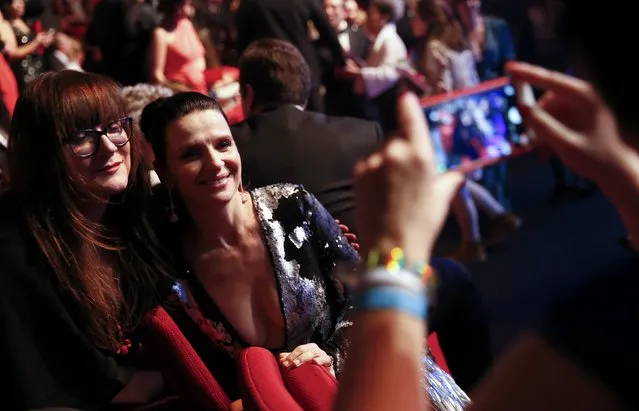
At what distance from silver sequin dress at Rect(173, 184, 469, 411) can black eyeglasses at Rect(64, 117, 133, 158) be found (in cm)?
38

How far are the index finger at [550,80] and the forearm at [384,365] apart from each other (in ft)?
0.91

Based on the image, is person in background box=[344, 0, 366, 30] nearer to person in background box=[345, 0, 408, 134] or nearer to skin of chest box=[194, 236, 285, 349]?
person in background box=[345, 0, 408, 134]

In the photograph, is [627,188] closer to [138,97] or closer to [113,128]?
[113,128]

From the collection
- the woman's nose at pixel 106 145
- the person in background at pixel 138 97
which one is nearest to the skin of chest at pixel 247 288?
the woman's nose at pixel 106 145

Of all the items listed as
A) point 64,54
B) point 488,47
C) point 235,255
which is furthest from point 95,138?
point 488,47

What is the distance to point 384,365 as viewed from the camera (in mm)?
820

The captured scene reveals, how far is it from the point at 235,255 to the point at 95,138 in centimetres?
45

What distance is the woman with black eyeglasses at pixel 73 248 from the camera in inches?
74.0

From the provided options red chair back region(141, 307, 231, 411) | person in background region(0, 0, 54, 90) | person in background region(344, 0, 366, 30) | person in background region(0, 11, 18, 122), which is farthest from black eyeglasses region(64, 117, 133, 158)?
person in background region(344, 0, 366, 30)

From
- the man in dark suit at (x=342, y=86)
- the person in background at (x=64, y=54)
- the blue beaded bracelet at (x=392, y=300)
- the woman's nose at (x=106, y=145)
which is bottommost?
the man in dark suit at (x=342, y=86)

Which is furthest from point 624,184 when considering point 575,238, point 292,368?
point 575,238

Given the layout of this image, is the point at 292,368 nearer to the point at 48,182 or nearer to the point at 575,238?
the point at 48,182

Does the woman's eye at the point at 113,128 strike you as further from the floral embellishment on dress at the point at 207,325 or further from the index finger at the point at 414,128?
the index finger at the point at 414,128

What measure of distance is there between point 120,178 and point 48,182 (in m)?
0.17
